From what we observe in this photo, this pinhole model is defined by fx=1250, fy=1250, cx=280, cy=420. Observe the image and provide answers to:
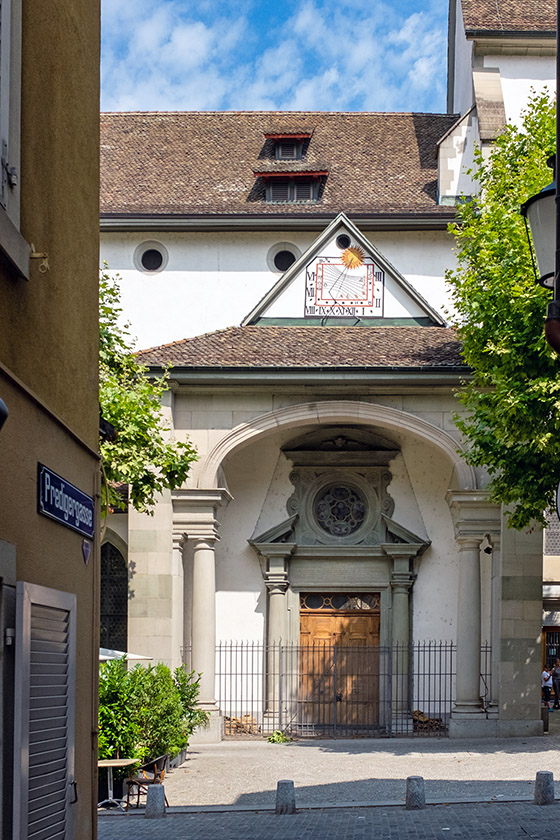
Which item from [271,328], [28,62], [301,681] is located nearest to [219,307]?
[271,328]

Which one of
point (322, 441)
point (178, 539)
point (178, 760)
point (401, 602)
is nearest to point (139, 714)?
point (178, 760)

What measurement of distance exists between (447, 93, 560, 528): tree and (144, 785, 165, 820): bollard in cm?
718

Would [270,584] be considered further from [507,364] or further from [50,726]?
[50,726]

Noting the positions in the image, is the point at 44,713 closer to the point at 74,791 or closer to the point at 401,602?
the point at 74,791

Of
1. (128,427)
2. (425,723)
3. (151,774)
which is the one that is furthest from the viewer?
(425,723)

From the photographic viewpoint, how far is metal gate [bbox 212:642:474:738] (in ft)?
80.5

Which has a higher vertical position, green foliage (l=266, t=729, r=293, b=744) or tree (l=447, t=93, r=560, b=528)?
tree (l=447, t=93, r=560, b=528)

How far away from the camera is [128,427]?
1839cm

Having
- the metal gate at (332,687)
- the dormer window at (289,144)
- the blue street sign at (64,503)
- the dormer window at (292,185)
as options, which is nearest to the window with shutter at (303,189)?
the dormer window at (292,185)

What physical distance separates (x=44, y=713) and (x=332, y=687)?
751 inches

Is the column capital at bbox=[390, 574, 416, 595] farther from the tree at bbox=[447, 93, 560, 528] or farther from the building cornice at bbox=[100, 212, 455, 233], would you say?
the building cornice at bbox=[100, 212, 455, 233]

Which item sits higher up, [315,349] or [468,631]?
[315,349]

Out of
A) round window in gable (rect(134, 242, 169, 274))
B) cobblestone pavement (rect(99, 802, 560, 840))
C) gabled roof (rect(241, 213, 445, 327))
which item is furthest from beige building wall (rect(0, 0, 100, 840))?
round window in gable (rect(134, 242, 169, 274))

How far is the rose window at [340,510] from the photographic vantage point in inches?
1027
